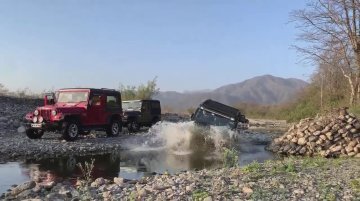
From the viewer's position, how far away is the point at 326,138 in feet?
53.6

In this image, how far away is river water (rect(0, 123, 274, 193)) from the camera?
1180 centimetres

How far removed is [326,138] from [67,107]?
10.0 meters

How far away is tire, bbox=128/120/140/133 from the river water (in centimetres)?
351

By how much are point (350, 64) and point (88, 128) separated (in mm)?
13790

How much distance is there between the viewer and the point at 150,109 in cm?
2655

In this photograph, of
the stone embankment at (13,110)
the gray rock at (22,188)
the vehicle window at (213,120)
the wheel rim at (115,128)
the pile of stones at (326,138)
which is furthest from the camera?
the stone embankment at (13,110)

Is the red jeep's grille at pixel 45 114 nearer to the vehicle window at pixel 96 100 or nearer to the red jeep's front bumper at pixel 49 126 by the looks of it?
the red jeep's front bumper at pixel 49 126

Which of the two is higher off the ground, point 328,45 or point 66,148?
point 328,45

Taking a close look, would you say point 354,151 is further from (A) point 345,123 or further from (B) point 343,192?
(B) point 343,192

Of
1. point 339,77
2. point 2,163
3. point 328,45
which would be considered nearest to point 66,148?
point 2,163

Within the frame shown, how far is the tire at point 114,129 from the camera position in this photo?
21337 millimetres

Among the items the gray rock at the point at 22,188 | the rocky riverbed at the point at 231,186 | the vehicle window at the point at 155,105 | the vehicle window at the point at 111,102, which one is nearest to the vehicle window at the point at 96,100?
the vehicle window at the point at 111,102

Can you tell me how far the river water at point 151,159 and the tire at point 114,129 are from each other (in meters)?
1.21

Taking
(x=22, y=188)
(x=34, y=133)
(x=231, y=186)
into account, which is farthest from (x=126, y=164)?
(x=34, y=133)
